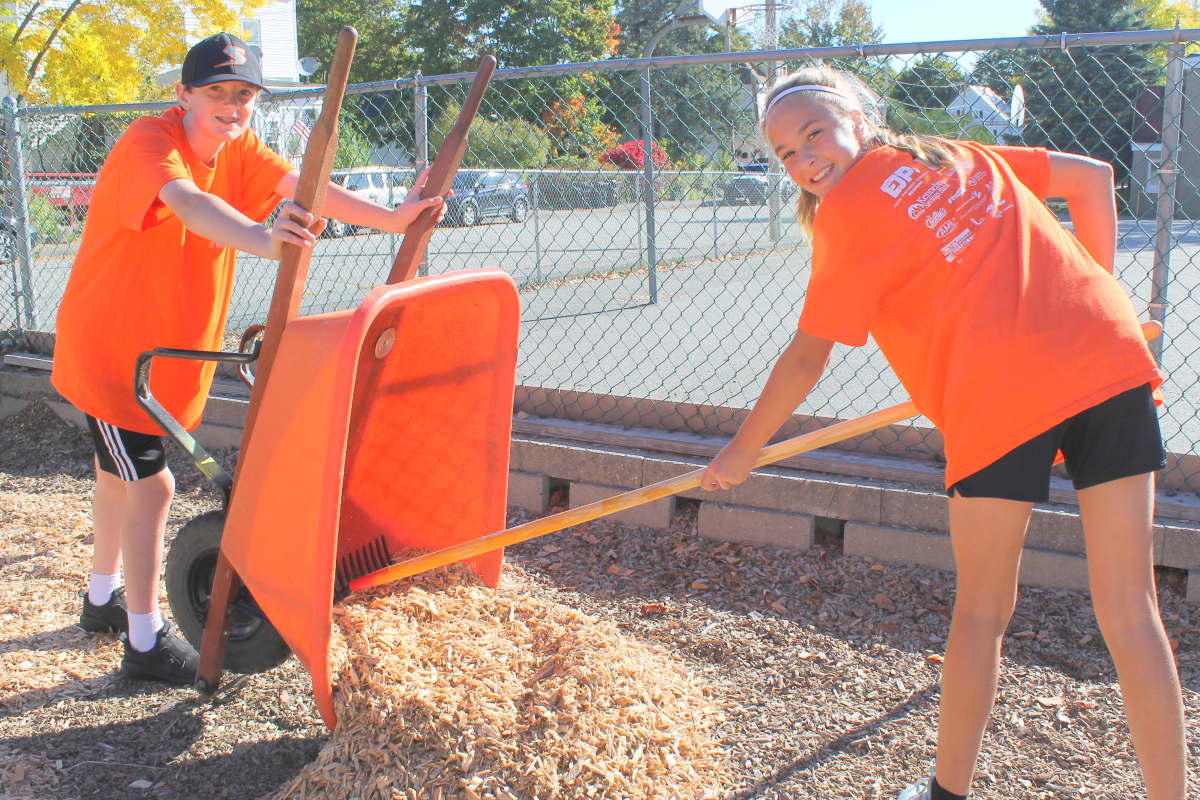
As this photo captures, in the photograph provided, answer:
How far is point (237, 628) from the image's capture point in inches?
94.6

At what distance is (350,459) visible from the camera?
246 cm

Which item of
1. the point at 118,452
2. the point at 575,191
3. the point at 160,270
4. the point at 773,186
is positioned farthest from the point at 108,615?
the point at 575,191

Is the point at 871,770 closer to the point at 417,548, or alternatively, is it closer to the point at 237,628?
the point at 417,548

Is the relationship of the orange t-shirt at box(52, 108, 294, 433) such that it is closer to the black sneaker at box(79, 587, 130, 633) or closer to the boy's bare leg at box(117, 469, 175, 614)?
the boy's bare leg at box(117, 469, 175, 614)

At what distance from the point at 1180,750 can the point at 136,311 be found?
2483 millimetres

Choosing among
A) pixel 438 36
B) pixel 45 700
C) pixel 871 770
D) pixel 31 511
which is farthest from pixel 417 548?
pixel 438 36

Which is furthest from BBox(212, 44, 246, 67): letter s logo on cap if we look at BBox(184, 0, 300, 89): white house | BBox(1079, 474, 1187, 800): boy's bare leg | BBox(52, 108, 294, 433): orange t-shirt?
BBox(184, 0, 300, 89): white house

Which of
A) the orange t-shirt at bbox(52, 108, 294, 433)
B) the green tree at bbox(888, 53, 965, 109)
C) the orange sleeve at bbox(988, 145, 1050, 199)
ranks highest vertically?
the green tree at bbox(888, 53, 965, 109)

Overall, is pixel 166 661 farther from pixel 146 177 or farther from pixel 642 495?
pixel 642 495

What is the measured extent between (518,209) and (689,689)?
7.00m

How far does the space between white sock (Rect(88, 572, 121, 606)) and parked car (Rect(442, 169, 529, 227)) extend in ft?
20.3

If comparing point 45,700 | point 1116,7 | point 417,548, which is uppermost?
point 1116,7

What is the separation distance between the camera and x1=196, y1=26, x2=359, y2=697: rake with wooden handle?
1821mm

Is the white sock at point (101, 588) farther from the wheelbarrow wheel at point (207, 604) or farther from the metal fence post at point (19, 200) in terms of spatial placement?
the metal fence post at point (19, 200)
